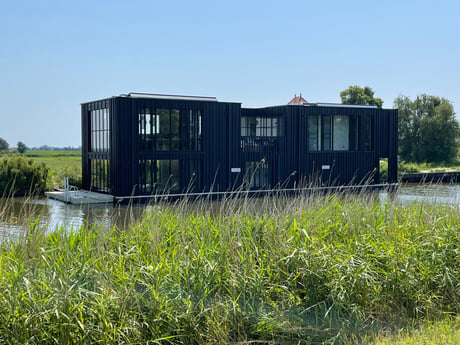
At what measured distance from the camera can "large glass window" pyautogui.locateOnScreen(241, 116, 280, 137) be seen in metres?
24.3

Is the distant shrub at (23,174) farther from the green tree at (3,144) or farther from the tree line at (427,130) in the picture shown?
the green tree at (3,144)

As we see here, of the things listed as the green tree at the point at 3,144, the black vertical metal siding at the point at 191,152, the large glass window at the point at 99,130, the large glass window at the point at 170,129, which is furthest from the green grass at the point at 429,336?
the green tree at the point at 3,144

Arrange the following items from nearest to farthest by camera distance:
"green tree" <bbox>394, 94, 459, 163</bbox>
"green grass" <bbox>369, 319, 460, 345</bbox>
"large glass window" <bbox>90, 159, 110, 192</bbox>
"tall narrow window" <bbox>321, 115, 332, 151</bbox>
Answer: "green grass" <bbox>369, 319, 460, 345</bbox>
"large glass window" <bbox>90, 159, 110, 192</bbox>
"tall narrow window" <bbox>321, 115, 332, 151</bbox>
"green tree" <bbox>394, 94, 459, 163</bbox>

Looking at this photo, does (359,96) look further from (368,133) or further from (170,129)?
(170,129)

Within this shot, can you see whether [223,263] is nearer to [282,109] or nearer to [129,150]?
[129,150]

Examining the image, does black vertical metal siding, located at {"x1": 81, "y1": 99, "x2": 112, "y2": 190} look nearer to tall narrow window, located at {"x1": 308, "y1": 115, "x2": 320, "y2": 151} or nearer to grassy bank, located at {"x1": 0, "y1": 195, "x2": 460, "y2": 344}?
tall narrow window, located at {"x1": 308, "y1": 115, "x2": 320, "y2": 151}

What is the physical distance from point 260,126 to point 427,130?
21251mm

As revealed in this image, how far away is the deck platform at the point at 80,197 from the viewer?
61.7 feet

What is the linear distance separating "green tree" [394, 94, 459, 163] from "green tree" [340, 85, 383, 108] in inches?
207

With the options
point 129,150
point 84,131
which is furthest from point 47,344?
point 84,131

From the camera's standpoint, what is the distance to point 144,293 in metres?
4.36

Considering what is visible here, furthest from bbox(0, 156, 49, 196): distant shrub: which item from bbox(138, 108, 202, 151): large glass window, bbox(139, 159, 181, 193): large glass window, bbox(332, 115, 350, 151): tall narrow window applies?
bbox(332, 115, 350, 151): tall narrow window

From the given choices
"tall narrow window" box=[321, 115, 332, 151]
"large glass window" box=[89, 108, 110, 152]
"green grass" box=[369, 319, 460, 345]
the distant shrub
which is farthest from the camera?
"tall narrow window" box=[321, 115, 332, 151]

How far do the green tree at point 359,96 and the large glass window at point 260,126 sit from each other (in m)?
24.9
